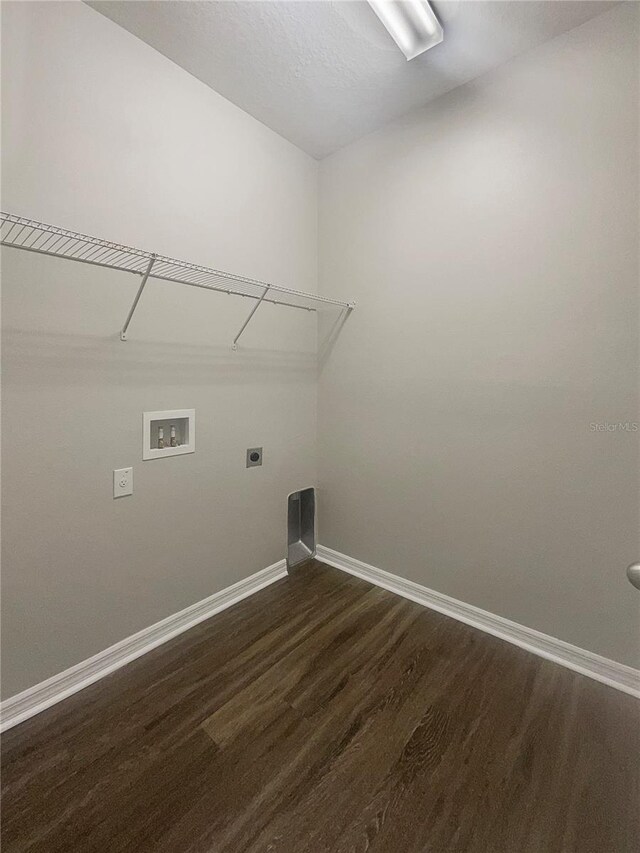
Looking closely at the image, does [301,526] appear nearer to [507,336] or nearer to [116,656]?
[116,656]

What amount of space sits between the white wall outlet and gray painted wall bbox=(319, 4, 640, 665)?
1296mm

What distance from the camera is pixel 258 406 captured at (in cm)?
216

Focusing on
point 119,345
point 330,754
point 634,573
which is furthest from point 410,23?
point 330,754

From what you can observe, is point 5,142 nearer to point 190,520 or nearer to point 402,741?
point 190,520

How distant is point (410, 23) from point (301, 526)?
8.54 feet

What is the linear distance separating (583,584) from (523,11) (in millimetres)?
2363

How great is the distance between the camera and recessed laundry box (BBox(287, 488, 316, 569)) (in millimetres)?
2428

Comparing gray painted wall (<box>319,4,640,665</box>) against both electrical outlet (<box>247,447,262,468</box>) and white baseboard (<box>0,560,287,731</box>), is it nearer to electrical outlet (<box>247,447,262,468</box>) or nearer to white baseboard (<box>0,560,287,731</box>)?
electrical outlet (<box>247,447,262,468</box>)

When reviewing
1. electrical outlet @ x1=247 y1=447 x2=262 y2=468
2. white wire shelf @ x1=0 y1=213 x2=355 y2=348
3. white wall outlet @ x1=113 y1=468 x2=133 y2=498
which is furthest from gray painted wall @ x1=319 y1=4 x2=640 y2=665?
white wall outlet @ x1=113 y1=468 x2=133 y2=498

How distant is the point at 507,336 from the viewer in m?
1.73

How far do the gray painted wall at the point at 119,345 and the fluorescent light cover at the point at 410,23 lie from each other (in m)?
0.88

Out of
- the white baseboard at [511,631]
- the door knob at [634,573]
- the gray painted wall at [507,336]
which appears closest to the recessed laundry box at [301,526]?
the white baseboard at [511,631]

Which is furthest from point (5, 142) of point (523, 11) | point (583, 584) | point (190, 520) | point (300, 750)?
point (583, 584)

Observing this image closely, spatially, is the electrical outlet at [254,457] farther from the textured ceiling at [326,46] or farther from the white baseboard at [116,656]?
the textured ceiling at [326,46]
